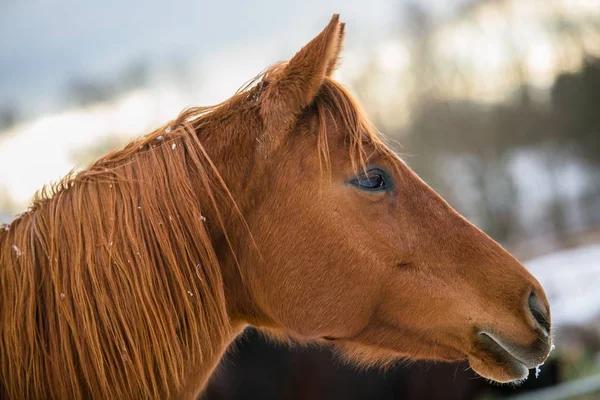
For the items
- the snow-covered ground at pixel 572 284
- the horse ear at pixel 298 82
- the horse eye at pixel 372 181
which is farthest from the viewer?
the snow-covered ground at pixel 572 284

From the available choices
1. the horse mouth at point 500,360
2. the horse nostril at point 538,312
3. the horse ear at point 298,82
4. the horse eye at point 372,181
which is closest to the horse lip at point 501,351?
the horse mouth at point 500,360

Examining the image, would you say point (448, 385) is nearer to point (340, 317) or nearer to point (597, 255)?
point (340, 317)

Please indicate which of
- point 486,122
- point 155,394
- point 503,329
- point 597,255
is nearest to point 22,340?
point 155,394

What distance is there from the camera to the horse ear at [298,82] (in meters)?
2.02

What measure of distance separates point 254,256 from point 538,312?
1.12 metres

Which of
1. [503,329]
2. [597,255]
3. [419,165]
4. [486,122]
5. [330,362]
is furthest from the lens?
[486,122]

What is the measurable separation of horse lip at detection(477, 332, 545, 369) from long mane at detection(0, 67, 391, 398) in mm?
827

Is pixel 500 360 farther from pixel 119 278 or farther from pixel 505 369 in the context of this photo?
pixel 119 278

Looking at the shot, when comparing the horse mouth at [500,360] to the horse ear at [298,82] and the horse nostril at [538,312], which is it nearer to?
the horse nostril at [538,312]

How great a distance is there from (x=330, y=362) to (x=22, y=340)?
15.7ft

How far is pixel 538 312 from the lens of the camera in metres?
2.10

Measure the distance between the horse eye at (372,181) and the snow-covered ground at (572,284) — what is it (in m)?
7.59

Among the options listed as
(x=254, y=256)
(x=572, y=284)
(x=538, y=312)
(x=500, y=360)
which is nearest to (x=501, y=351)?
(x=500, y=360)

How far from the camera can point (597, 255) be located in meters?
15.3
